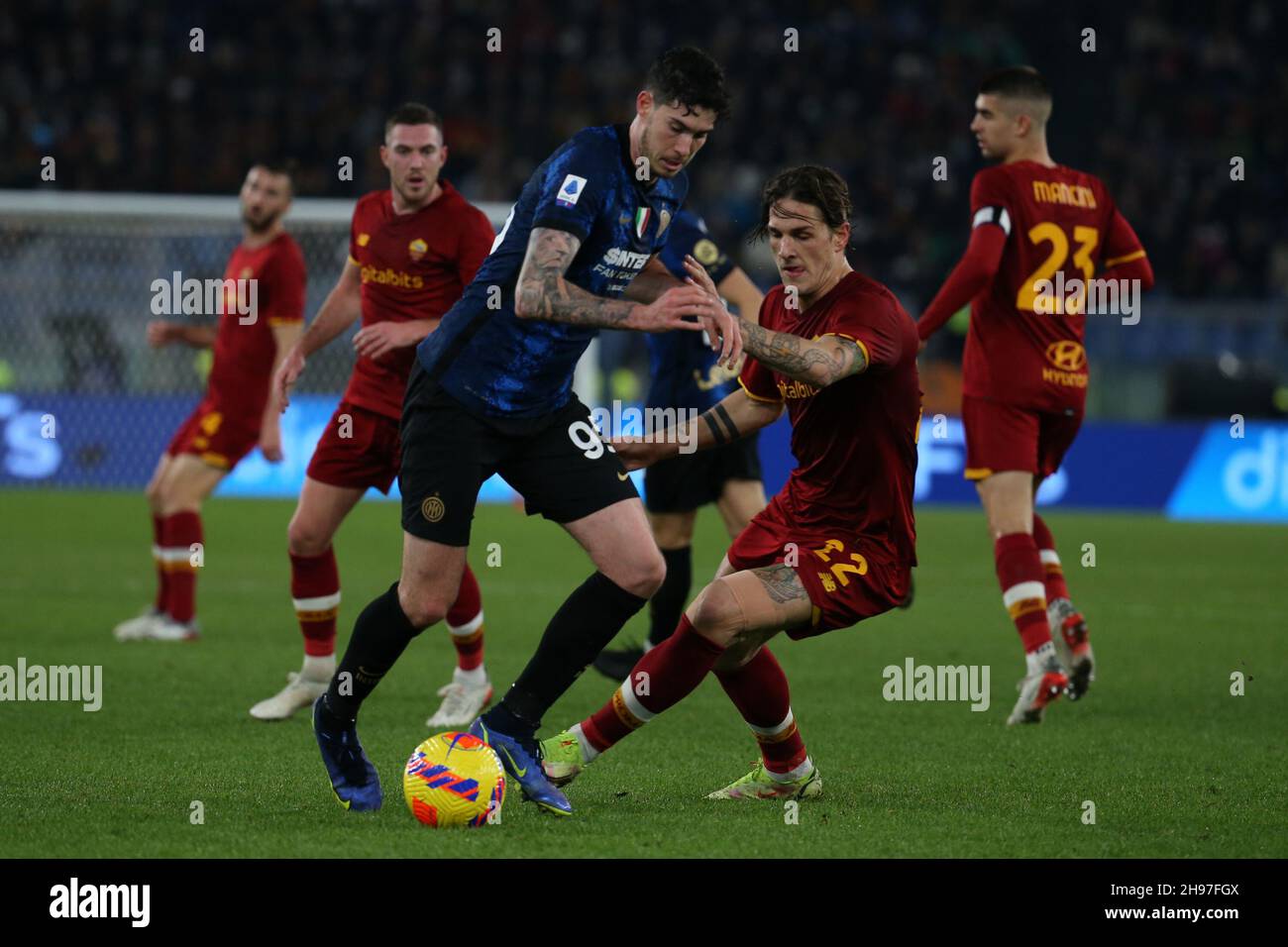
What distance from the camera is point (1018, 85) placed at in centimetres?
761

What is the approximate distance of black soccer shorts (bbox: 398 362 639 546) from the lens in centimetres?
523

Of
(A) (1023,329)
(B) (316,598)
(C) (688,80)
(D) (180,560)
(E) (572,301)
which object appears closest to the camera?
(E) (572,301)

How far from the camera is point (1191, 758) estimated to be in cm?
629

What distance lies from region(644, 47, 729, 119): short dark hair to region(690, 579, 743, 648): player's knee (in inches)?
55.8

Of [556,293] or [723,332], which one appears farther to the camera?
[556,293]

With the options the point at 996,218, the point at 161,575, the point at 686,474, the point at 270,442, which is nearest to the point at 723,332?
the point at 996,218

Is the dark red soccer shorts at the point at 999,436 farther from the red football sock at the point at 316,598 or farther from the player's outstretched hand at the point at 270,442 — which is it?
the player's outstretched hand at the point at 270,442

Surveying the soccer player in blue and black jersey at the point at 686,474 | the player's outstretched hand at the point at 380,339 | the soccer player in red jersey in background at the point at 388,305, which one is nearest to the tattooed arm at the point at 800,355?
the player's outstretched hand at the point at 380,339

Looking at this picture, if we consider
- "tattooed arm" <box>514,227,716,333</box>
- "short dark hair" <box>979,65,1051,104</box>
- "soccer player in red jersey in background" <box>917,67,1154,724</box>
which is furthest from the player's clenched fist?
"short dark hair" <box>979,65,1051,104</box>

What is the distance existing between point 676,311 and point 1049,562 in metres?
3.65

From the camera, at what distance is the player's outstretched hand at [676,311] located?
15.2 feet

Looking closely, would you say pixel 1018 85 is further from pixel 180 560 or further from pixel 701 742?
pixel 180 560
